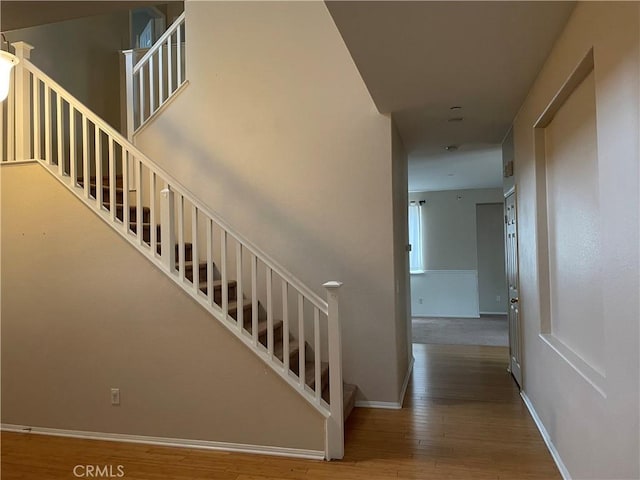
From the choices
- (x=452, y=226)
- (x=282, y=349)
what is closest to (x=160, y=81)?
(x=282, y=349)

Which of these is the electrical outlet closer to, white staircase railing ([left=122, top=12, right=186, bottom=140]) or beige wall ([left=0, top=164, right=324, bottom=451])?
beige wall ([left=0, top=164, right=324, bottom=451])

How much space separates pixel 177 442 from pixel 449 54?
3.19m

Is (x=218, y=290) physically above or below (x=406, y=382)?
above

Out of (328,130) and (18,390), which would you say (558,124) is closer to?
(328,130)

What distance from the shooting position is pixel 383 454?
276 centimetres

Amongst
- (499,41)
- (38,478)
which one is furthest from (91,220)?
(499,41)

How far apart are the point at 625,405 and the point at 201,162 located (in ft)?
12.1

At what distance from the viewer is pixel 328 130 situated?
3.75 meters

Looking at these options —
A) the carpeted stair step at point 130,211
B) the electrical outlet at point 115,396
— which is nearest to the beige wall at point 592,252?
the electrical outlet at point 115,396

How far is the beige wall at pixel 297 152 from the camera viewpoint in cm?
362

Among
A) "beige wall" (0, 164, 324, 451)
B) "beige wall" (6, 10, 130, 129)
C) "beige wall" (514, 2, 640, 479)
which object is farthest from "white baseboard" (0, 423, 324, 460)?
"beige wall" (6, 10, 130, 129)

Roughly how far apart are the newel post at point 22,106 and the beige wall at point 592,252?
3.88 metres

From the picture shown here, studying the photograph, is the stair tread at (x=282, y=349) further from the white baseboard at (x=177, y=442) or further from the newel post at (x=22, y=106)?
the newel post at (x=22, y=106)

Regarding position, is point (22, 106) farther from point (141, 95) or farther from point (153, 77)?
point (153, 77)
